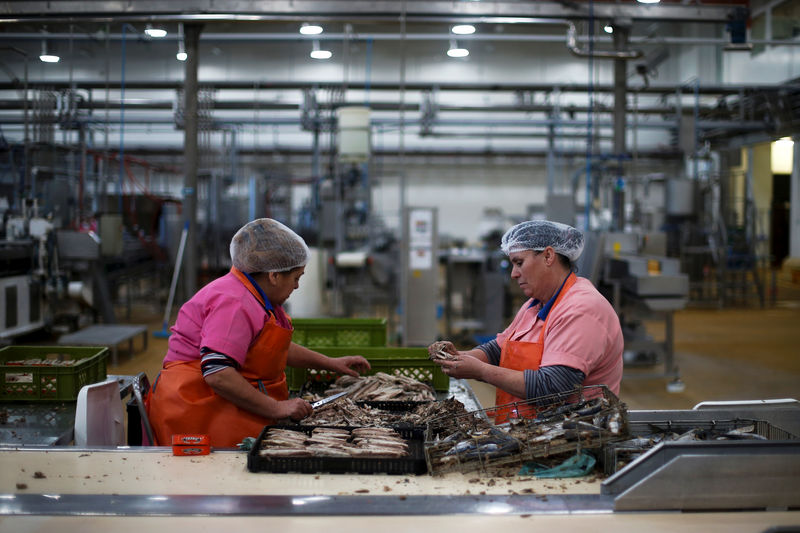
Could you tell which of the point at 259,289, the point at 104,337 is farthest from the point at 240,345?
the point at 104,337

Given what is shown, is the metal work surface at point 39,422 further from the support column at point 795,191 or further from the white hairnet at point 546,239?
the support column at point 795,191

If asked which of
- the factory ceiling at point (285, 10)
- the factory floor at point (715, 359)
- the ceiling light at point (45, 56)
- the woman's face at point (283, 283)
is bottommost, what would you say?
the factory floor at point (715, 359)

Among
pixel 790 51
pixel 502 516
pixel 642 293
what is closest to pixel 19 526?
pixel 502 516

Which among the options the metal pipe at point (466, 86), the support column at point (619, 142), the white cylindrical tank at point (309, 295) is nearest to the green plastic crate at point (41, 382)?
the white cylindrical tank at point (309, 295)

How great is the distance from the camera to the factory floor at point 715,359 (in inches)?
225

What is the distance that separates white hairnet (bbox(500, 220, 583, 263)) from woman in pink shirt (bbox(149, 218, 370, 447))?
750 mm

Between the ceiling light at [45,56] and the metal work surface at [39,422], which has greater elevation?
the ceiling light at [45,56]

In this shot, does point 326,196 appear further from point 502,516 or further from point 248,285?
point 502,516

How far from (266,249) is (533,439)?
109cm

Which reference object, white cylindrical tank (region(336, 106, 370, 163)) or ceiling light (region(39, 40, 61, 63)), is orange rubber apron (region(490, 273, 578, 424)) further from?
ceiling light (region(39, 40, 61, 63))

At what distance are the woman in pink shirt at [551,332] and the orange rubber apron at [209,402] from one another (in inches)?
24.4

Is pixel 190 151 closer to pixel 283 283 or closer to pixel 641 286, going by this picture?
pixel 641 286

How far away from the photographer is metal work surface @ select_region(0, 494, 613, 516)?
5.06 feet

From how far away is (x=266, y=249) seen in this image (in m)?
2.28
